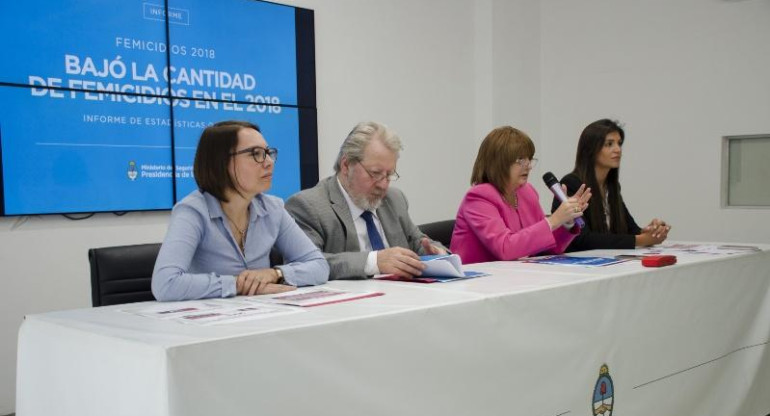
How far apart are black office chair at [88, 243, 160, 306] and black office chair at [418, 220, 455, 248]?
1416 millimetres

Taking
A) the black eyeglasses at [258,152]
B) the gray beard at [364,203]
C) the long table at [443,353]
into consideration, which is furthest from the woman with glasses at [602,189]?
the black eyeglasses at [258,152]

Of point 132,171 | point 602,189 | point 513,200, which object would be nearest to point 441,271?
point 513,200

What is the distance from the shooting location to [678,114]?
5012 mm

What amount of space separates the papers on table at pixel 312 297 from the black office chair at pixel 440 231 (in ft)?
4.74

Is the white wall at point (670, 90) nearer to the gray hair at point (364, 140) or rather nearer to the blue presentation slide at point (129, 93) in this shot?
the blue presentation slide at point (129, 93)

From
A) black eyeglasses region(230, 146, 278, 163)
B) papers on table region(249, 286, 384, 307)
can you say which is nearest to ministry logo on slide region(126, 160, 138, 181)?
black eyeglasses region(230, 146, 278, 163)

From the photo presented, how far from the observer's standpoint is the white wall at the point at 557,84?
4699 mm

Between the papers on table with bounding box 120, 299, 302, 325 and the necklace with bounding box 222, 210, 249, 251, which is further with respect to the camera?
the necklace with bounding box 222, 210, 249, 251

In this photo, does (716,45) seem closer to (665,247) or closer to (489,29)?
(489,29)

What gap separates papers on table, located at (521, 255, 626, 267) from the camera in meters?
2.45

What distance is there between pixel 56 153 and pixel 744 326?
3.06 m

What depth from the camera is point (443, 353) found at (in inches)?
61.9

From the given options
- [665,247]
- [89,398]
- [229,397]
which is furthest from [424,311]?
[665,247]

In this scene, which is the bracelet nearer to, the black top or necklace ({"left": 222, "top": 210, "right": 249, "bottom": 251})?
necklace ({"left": 222, "top": 210, "right": 249, "bottom": 251})
